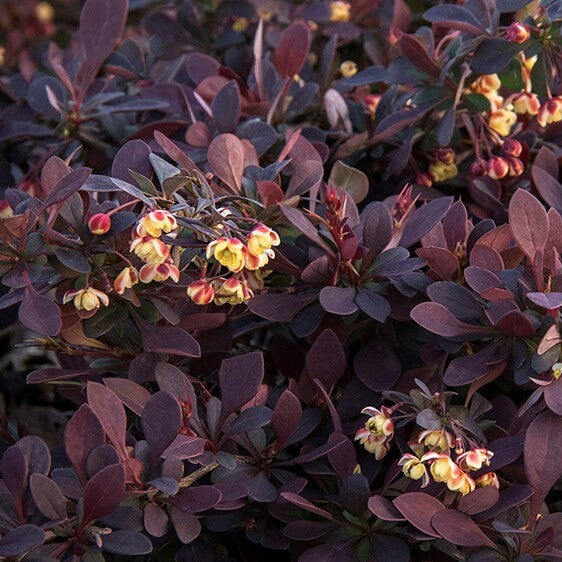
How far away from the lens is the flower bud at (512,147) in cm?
127

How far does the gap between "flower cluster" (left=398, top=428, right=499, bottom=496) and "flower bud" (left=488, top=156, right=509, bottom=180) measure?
48cm

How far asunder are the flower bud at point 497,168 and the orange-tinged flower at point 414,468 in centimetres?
51

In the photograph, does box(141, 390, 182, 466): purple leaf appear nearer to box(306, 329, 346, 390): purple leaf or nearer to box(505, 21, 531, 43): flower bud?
box(306, 329, 346, 390): purple leaf

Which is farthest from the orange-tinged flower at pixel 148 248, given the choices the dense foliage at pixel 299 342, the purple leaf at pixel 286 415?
the purple leaf at pixel 286 415

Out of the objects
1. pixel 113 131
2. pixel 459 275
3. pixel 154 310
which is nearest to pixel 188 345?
pixel 154 310

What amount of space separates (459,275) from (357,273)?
0.14m

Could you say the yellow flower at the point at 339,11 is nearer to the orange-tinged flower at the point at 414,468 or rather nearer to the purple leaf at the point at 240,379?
the purple leaf at the point at 240,379

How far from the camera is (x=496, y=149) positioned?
4.48 feet

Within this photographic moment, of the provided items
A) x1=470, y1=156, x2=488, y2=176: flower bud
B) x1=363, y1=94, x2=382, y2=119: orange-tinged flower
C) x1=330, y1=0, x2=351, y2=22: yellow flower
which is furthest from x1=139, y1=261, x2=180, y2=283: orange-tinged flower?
x1=330, y1=0, x2=351, y2=22: yellow flower

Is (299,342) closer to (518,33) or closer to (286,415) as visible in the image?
(286,415)

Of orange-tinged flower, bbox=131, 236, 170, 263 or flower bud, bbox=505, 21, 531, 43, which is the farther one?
flower bud, bbox=505, 21, 531, 43

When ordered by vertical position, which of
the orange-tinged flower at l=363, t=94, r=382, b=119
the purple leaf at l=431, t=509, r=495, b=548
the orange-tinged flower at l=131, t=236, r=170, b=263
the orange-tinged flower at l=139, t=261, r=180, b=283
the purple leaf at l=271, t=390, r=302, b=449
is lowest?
the purple leaf at l=431, t=509, r=495, b=548

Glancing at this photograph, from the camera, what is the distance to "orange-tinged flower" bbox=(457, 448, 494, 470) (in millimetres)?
888

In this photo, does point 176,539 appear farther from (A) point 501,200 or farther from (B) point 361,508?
(A) point 501,200
